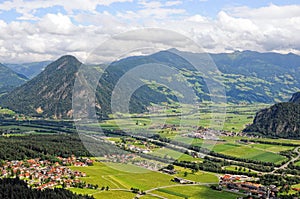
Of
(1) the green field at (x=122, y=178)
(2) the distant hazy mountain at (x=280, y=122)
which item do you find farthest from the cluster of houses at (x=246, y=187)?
(2) the distant hazy mountain at (x=280, y=122)

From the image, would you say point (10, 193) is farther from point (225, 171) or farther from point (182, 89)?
point (225, 171)

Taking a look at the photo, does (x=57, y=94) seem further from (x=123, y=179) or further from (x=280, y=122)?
(x=123, y=179)

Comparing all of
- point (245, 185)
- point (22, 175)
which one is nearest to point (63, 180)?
point (22, 175)

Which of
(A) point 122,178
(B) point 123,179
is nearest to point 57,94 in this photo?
(A) point 122,178

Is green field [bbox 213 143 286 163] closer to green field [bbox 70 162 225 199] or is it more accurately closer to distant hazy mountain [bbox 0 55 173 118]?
green field [bbox 70 162 225 199]

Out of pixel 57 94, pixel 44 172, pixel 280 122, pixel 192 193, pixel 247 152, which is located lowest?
pixel 247 152

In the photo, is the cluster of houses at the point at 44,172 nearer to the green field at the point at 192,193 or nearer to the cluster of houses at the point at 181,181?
the green field at the point at 192,193
